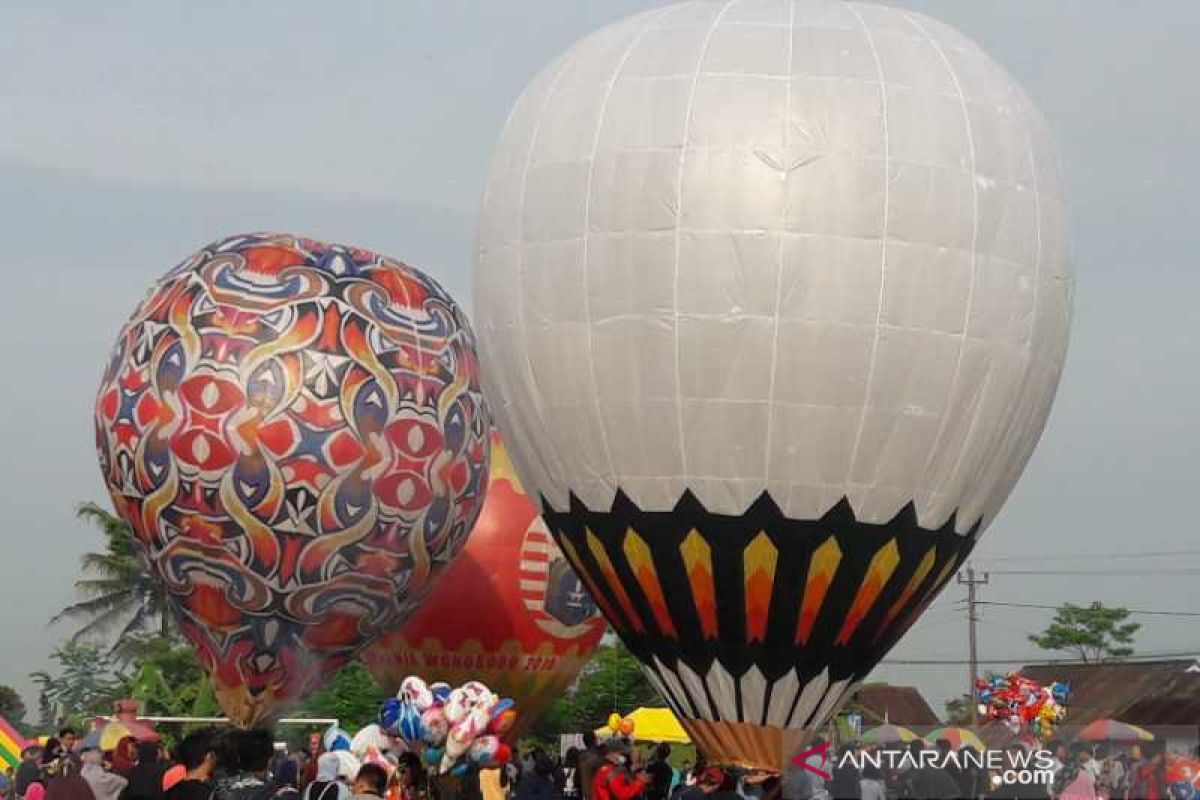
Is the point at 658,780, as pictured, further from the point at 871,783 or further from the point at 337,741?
the point at 871,783

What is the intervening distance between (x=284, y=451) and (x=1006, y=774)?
1590 cm

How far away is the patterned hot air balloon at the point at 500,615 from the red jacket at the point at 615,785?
13.7 metres

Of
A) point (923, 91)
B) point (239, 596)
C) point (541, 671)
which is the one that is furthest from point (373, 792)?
point (541, 671)

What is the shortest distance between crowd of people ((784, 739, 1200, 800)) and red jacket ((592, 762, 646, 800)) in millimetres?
6963

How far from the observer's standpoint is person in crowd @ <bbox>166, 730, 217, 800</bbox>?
8.67 m

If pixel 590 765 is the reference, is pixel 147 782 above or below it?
below

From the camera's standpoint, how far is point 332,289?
912 inches

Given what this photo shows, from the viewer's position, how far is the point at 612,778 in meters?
15.1

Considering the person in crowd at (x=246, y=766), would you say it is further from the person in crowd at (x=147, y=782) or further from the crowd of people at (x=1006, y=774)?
the crowd of people at (x=1006, y=774)

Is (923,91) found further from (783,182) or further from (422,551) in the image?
(422,551)

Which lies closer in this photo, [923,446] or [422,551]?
[923,446]

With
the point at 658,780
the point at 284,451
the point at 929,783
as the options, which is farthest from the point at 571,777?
the point at 929,783

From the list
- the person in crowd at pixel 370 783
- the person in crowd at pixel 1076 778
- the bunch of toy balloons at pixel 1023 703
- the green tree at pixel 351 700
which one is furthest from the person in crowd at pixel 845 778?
the green tree at pixel 351 700

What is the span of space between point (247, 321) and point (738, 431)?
7348mm
